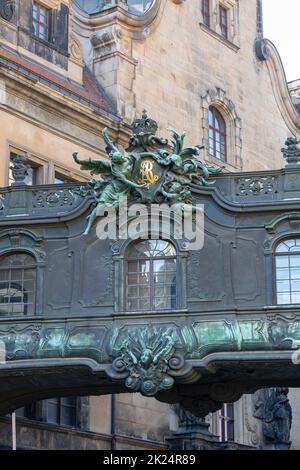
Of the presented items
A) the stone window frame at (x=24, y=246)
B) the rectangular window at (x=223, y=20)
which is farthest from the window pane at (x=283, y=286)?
the rectangular window at (x=223, y=20)

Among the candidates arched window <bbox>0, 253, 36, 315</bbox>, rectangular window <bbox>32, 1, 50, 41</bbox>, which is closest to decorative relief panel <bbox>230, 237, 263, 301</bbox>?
arched window <bbox>0, 253, 36, 315</bbox>

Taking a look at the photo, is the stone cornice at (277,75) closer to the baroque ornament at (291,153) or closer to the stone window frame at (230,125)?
the stone window frame at (230,125)

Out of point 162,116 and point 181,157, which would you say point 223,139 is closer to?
point 162,116

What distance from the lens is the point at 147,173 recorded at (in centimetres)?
3123

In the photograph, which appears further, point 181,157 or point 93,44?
point 93,44

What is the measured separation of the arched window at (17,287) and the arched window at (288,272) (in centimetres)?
595

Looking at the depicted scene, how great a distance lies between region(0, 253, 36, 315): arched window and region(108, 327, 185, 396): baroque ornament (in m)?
2.55

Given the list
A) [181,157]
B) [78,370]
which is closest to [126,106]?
[181,157]

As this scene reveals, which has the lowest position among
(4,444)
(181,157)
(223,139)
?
(4,444)

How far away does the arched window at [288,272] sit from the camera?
30.2 metres

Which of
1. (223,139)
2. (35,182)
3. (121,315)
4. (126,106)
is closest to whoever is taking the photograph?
(121,315)

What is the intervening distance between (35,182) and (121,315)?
7993 mm

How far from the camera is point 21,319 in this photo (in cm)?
3100

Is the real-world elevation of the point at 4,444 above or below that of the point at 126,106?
below
